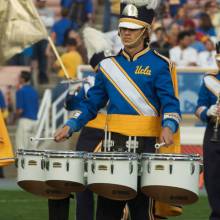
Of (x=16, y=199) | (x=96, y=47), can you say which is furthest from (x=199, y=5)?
(x=96, y=47)

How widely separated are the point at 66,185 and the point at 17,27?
15.6 feet

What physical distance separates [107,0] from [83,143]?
39.4 feet

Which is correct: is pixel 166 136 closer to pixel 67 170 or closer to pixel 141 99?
pixel 141 99

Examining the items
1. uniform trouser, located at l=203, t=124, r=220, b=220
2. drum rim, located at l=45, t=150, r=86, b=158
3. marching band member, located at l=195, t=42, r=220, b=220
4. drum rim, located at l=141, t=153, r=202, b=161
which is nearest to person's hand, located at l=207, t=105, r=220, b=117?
marching band member, located at l=195, t=42, r=220, b=220

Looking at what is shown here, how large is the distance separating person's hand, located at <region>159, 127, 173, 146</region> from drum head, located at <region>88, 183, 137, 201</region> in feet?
1.48

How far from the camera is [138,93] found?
945 cm

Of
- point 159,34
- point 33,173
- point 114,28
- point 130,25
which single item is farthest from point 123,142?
point 114,28

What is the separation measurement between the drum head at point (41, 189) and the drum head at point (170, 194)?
0.81 meters

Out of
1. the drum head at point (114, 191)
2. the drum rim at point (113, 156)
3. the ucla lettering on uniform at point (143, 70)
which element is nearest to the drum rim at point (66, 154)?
the drum rim at point (113, 156)

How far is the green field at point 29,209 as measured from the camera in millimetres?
13562

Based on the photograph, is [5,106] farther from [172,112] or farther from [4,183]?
[172,112]

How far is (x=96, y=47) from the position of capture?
1201 centimetres

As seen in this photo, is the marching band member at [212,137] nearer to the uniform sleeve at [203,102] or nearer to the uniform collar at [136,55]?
the uniform sleeve at [203,102]

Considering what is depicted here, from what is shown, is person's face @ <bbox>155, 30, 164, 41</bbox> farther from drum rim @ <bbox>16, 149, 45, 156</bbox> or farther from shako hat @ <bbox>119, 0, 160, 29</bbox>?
drum rim @ <bbox>16, 149, 45, 156</bbox>
